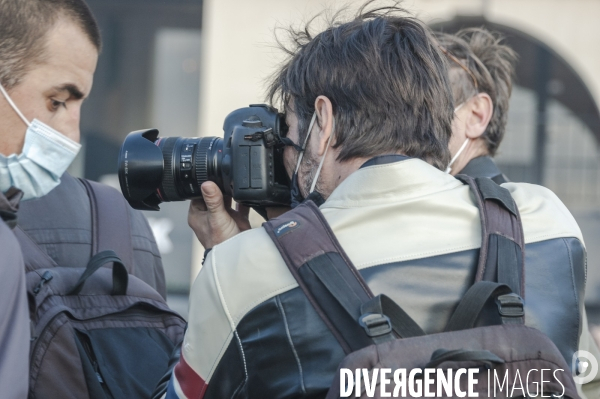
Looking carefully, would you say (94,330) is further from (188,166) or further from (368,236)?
(368,236)

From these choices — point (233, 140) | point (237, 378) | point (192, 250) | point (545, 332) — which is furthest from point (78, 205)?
point (192, 250)

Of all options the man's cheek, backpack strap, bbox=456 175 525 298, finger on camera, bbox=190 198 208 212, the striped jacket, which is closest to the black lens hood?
finger on camera, bbox=190 198 208 212

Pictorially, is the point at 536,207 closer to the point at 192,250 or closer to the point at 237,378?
the point at 237,378

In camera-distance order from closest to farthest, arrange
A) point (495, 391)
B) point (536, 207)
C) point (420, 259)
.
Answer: point (495, 391)
point (420, 259)
point (536, 207)

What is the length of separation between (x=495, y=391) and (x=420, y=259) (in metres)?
0.25

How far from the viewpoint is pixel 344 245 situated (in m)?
1.30

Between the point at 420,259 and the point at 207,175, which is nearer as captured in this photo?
the point at 420,259

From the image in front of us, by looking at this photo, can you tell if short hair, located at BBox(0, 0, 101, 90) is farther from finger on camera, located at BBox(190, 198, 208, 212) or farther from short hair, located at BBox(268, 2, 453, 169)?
short hair, located at BBox(268, 2, 453, 169)

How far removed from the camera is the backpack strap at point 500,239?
4.19ft

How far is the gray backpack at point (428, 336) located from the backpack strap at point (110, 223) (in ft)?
2.76

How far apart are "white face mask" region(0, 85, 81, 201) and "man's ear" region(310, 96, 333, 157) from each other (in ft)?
2.53

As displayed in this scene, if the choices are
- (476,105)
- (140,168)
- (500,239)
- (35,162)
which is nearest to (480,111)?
(476,105)

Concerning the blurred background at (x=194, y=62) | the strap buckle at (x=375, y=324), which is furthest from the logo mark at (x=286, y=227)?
the blurred background at (x=194, y=62)

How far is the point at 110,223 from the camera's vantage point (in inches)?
81.4
